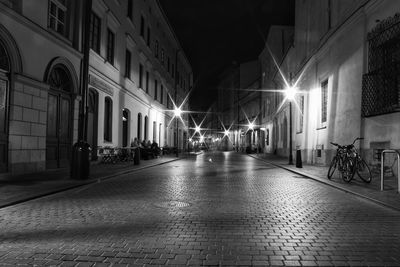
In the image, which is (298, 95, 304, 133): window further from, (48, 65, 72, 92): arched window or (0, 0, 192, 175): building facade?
(48, 65, 72, 92): arched window

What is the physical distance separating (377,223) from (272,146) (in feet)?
128

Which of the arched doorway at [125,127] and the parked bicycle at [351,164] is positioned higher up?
the arched doorway at [125,127]

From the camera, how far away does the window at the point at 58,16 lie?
14.9m

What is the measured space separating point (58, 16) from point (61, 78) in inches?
97.8

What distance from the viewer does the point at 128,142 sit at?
2558 centimetres

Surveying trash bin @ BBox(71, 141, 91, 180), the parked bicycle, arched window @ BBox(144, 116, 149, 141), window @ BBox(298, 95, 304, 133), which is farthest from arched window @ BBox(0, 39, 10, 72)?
window @ BBox(298, 95, 304, 133)

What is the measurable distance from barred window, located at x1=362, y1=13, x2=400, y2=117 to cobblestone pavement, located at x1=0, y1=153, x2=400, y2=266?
19.0 feet

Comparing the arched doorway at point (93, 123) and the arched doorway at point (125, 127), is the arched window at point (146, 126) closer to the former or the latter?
the arched doorway at point (125, 127)

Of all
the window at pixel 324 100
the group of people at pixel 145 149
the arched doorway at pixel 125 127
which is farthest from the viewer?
the arched doorway at pixel 125 127

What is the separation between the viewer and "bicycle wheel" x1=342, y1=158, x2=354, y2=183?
11820 millimetres

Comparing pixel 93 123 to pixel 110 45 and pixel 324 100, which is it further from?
pixel 324 100

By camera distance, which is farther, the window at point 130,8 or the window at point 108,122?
the window at point 130,8

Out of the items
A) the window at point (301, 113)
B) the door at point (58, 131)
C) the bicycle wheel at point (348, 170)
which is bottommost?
the bicycle wheel at point (348, 170)

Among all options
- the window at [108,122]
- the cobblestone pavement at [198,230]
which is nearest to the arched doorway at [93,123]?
the window at [108,122]
